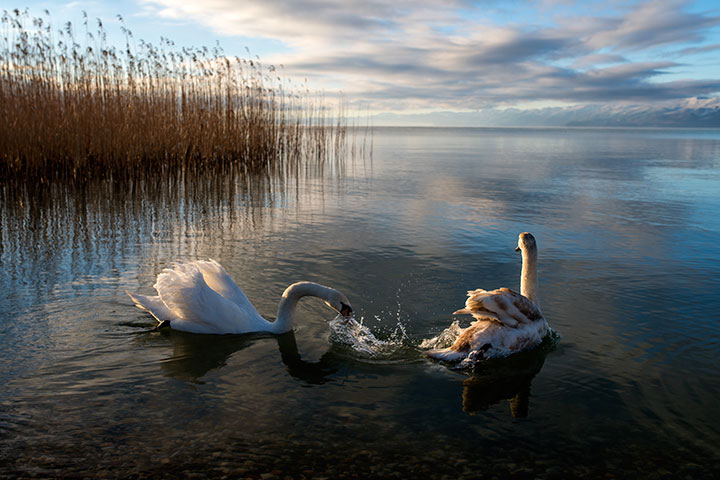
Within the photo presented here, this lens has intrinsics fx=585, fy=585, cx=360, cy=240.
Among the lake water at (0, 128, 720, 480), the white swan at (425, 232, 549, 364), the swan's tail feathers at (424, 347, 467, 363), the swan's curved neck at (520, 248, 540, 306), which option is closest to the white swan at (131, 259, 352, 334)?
the lake water at (0, 128, 720, 480)

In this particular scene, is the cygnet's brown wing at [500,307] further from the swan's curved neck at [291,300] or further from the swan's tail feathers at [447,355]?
the swan's curved neck at [291,300]

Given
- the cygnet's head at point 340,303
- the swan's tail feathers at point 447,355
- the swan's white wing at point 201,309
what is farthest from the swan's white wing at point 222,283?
the swan's tail feathers at point 447,355

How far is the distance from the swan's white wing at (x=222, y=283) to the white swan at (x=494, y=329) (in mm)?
2248

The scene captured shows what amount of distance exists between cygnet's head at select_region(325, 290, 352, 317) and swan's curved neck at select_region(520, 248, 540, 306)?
1.98 meters

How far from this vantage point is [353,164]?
2742 centimetres

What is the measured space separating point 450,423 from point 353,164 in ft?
76.8

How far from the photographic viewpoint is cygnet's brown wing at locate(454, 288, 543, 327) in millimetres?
Answer: 5578

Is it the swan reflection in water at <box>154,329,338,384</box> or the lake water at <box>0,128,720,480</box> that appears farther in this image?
the swan reflection in water at <box>154,329,338,384</box>

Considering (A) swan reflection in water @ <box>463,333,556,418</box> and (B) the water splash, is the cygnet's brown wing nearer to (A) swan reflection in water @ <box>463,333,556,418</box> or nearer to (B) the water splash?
(A) swan reflection in water @ <box>463,333,556,418</box>

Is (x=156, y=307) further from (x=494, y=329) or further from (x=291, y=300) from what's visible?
→ (x=494, y=329)

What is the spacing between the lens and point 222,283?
6781 mm

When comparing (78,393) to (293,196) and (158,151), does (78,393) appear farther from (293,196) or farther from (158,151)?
(158,151)

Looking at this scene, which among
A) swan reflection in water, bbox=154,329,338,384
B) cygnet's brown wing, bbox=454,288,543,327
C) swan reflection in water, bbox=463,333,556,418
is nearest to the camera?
swan reflection in water, bbox=463,333,556,418

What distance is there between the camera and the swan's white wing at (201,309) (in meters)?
6.29
